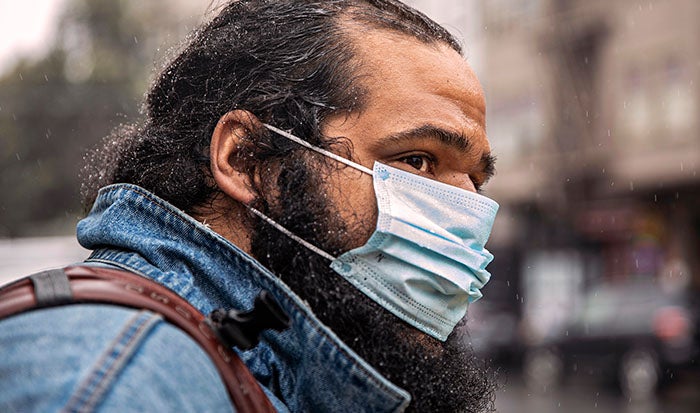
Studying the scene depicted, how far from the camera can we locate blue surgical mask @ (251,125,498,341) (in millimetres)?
2092

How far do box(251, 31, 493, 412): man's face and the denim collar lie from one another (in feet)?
0.67

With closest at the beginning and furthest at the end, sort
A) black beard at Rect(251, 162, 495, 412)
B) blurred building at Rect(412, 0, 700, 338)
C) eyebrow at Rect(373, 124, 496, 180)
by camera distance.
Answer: black beard at Rect(251, 162, 495, 412)
eyebrow at Rect(373, 124, 496, 180)
blurred building at Rect(412, 0, 700, 338)

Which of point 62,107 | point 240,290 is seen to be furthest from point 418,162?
point 62,107

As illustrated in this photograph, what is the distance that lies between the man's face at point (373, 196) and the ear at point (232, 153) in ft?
0.29

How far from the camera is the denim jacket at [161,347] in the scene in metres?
1.26

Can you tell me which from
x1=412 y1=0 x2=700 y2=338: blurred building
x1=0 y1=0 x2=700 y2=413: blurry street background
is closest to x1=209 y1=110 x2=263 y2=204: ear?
x1=0 y1=0 x2=700 y2=413: blurry street background

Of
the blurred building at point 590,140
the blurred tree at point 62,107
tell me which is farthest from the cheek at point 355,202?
the blurred building at point 590,140

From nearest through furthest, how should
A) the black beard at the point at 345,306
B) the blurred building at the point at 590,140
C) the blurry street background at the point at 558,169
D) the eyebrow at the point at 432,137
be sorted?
the black beard at the point at 345,306
the eyebrow at the point at 432,137
the blurry street background at the point at 558,169
the blurred building at the point at 590,140

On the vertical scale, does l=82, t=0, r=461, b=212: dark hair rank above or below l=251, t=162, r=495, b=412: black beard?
above

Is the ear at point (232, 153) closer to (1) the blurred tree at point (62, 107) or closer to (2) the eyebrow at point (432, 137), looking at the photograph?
(2) the eyebrow at point (432, 137)

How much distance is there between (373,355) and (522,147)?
93.5ft

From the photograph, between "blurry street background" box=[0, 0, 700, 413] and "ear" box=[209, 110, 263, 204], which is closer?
"ear" box=[209, 110, 263, 204]

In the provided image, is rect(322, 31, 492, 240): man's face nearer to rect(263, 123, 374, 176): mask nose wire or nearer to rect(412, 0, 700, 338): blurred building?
rect(263, 123, 374, 176): mask nose wire

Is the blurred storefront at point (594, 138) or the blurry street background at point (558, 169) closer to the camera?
the blurry street background at point (558, 169)
